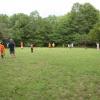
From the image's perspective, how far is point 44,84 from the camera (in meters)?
14.8

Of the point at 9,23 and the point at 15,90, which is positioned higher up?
the point at 9,23

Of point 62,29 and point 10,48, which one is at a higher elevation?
point 62,29

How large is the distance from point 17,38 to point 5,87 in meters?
78.2

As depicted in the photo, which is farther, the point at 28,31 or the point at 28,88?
the point at 28,31

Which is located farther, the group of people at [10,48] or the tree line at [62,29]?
the tree line at [62,29]

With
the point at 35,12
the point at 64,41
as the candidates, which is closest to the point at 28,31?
the point at 64,41

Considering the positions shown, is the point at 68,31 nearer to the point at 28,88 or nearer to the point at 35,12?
the point at 35,12

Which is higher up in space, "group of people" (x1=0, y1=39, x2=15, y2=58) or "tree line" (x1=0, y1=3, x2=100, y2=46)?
"tree line" (x1=0, y1=3, x2=100, y2=46)

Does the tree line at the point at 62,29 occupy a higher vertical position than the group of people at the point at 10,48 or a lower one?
higher

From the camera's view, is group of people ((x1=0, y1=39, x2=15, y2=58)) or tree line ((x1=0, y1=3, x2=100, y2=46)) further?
tree line ((x1=0, y1=3, x2=100, y2=46))

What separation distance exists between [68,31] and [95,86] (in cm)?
8048

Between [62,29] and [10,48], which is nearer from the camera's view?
[10,48]

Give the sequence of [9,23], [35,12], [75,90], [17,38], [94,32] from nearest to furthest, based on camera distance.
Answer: [75,90], [94,32], [17,38], [9,23], [35,12]

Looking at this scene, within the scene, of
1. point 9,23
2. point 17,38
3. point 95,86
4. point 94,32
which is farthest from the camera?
point 9,23
